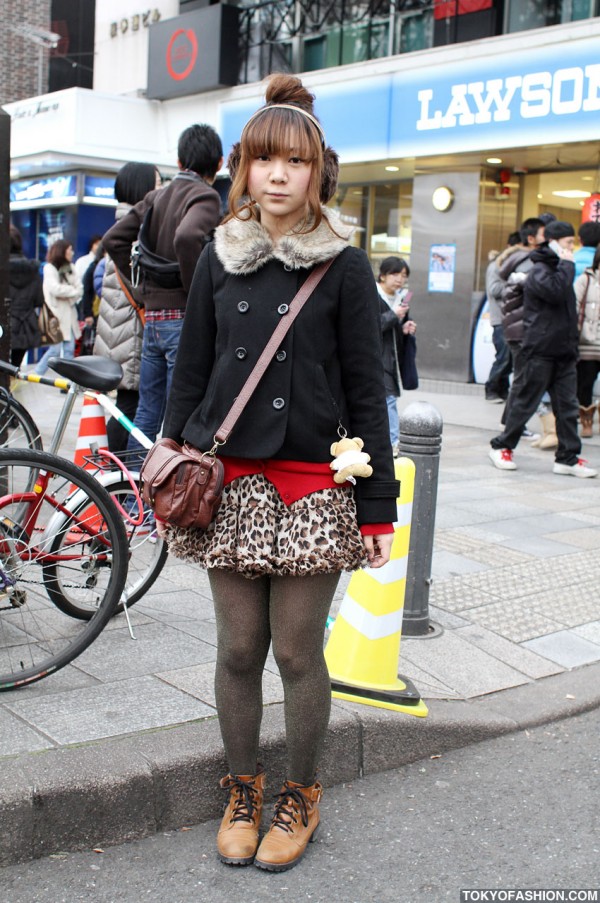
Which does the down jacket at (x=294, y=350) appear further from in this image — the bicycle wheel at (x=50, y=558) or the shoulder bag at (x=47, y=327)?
the shoulder bag at (x=47, y=327)

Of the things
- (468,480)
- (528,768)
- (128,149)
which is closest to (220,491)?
(528,768)

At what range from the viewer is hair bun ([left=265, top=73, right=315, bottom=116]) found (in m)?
2.66

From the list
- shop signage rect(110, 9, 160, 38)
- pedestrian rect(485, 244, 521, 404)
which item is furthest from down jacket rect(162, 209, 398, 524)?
shop signage rect(110, 9, 160, 38)

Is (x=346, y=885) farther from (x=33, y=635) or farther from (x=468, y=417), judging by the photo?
(x=468, y=417)

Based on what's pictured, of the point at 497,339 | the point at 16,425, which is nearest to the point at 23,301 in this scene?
the point at 16,425

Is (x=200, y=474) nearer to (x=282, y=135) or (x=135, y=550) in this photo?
(x=282, y=135)

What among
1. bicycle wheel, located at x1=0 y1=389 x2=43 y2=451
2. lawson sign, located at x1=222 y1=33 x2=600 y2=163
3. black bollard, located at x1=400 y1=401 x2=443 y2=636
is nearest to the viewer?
black bollard, located at x1=400 y1=401 x2=443 y2=636

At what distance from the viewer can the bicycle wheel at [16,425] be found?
4578 mm

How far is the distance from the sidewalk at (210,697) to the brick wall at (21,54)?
22980mm

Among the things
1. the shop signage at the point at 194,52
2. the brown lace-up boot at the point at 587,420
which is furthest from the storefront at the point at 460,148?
the brown lace-up boot at the point at 587,420

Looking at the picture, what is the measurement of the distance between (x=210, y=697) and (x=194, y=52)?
1571 cm

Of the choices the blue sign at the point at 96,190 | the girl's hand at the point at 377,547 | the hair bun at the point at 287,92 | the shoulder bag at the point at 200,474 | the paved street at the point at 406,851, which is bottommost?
the paved street at the point at 406,851

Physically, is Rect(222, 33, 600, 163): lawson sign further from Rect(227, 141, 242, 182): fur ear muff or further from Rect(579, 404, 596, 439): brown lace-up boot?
Rect(227, 141, 242, 182): fur ear muff

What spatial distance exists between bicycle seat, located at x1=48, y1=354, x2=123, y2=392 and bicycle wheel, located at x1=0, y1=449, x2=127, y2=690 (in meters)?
0.45
